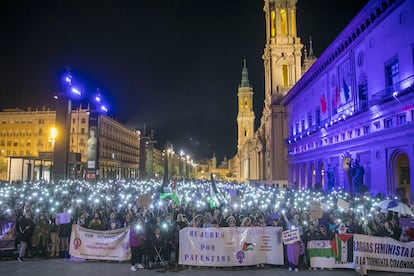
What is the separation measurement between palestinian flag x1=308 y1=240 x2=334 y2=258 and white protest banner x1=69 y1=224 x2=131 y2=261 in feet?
20.9

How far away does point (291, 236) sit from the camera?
38.7 feet

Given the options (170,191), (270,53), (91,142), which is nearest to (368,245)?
(170,191)

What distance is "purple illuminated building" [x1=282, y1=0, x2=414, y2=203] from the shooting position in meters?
24.8

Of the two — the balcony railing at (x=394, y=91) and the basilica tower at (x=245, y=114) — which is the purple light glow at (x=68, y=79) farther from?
the basilica tower at (x=245, y=114)

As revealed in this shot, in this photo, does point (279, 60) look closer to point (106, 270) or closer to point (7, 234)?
point (7, 234)

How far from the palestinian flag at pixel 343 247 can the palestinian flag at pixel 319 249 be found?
157 millimetres

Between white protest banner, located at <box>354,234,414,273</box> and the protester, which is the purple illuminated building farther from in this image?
the protester

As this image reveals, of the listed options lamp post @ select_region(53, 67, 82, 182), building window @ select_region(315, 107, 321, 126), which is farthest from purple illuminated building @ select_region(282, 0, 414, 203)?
lamp post @ select_region(53, 67, 82, 182)

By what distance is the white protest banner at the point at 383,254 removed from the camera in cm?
1129

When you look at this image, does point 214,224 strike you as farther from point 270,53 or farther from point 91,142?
point 270,53

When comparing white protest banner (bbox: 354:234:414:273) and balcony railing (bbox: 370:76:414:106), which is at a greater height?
balcony railing (bbox: 370:76:414:106)

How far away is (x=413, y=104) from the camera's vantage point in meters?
22.9

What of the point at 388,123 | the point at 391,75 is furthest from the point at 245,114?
the point at 388,123

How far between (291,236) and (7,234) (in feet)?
34.2
